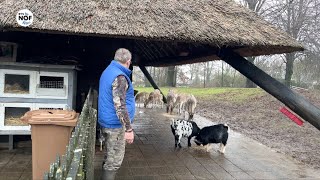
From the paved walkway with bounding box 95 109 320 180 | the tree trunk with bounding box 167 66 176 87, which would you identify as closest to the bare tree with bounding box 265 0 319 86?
the tree trunk with bounding box 167 66 176 87

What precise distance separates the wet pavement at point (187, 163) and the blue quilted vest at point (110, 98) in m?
1.37

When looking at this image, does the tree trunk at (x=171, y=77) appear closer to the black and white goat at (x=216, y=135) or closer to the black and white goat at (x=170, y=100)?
the black and white goat at (x=170, y=100)

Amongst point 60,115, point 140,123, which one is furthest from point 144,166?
point 140,123

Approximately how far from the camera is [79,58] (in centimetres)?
759

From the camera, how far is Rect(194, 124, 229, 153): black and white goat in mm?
6875

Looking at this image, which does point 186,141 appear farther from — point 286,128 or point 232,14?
point 286,128

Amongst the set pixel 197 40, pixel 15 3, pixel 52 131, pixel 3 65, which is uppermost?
pixel 15 3

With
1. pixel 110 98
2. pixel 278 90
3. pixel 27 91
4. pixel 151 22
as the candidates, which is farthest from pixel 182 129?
pixel 110 98

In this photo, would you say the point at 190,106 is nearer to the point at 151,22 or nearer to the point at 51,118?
the point at 151,22

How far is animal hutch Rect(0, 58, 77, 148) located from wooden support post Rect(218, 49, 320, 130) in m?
3.06

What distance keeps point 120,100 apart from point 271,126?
987 cm

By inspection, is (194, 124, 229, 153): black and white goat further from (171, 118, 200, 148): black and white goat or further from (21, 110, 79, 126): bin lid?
(21, 110, 79, 126): bin lid

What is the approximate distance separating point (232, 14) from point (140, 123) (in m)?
5.06

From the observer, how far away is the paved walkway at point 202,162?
217 inches
